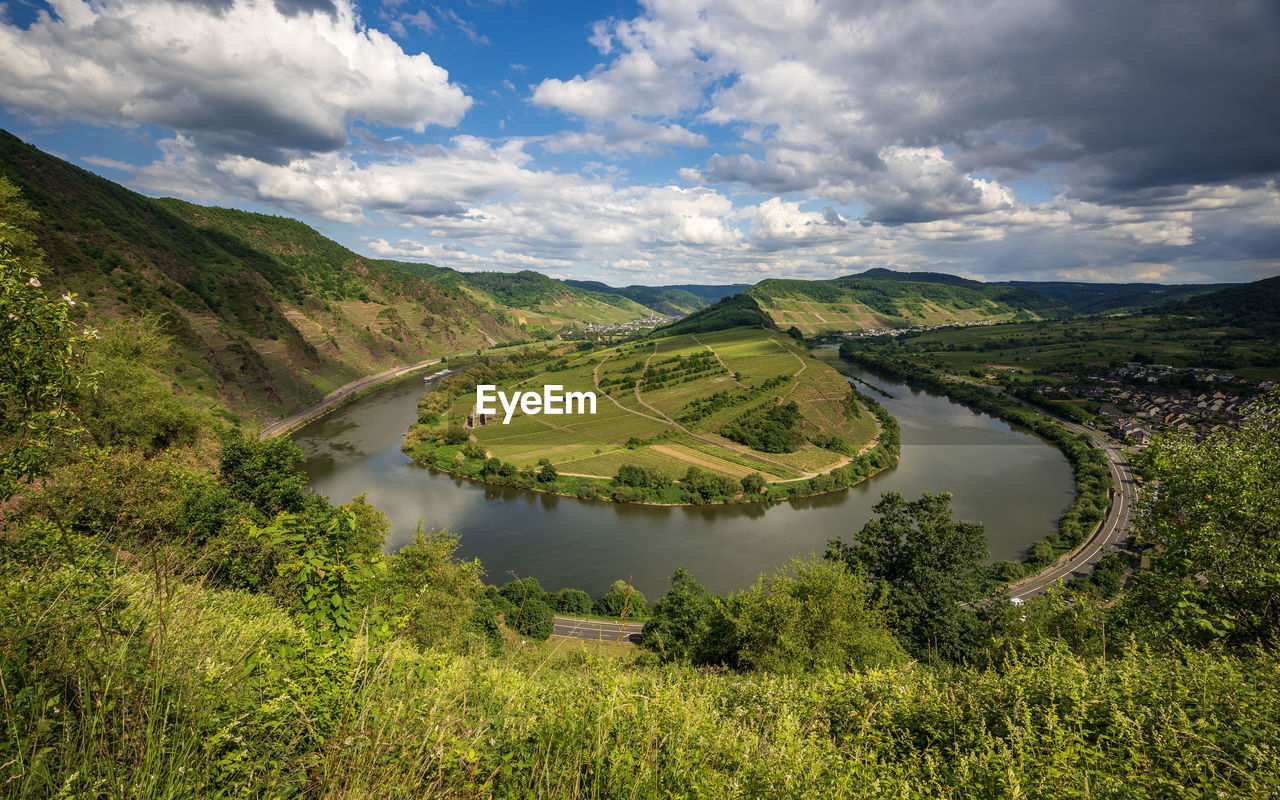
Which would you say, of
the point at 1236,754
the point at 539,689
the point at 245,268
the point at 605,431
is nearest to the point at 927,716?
the point at 1236,754

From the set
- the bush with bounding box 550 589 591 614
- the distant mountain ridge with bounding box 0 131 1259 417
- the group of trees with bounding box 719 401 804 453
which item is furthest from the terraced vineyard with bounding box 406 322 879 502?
the distant mountain ridge with bounding box 0 131 1259 417

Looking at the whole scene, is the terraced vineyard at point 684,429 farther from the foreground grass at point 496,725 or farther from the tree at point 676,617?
the foreground grass at point 496,725

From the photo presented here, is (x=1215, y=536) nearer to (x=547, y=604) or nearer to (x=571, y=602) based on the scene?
(x=547, y=604)

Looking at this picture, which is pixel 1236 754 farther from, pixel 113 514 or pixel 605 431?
pixel 605 431

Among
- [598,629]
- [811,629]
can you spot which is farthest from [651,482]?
[811,629]

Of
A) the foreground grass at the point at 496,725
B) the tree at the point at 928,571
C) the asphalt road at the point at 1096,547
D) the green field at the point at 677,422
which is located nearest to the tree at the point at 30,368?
the foreground grass at the point at 496,725

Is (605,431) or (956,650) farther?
(605,431)
